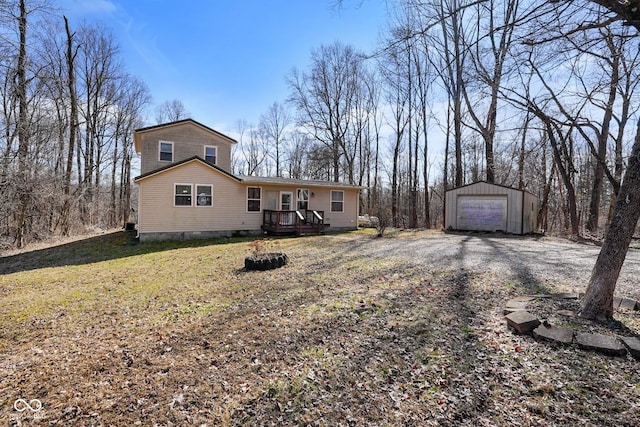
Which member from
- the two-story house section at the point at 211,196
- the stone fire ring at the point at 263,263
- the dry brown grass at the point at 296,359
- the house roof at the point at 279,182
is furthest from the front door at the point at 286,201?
the dry brown grass at the point at 296,359

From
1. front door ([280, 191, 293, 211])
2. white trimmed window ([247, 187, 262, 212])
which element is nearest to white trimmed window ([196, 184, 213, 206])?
white trimmed window ([247, 187, 262, 212])

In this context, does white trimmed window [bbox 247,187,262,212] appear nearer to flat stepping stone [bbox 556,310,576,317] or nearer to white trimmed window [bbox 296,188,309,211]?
white trimmed window [bbox 296,188,309,211]

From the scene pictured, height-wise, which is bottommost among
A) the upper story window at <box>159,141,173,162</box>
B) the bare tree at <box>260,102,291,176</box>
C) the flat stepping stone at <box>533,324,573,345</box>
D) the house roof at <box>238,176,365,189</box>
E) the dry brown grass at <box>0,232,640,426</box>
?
the dry brown grass at <box>0,232,640,426</box>

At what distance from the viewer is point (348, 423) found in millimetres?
2170

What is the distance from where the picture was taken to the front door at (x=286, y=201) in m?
15.0

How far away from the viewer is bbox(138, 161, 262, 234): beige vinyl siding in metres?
11.7

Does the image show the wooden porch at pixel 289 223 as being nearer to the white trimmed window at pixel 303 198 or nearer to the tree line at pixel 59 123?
the white trimmed window at pixel 303 198

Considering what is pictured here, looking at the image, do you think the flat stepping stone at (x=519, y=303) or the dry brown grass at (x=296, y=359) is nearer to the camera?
the dry brown grass at (x=296, y=359)

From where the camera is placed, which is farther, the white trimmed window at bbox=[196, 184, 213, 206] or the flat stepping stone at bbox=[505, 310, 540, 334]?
the white trimmed window at bbox=[196, 184, 213, 206]

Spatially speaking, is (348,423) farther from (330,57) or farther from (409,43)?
(330,57)

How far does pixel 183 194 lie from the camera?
12.4 m

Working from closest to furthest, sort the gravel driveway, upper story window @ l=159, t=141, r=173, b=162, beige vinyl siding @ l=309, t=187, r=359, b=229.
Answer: the gravel driveway → upper story window @ l=159, t=141, r=173, b=162 → beige vinyl siding @ l=309, t=187, r=359, b=229

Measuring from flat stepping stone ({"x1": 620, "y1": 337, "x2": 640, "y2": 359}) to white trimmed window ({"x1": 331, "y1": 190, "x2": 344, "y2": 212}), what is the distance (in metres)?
13.7

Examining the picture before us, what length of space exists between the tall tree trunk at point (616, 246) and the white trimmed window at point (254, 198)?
491 inches
